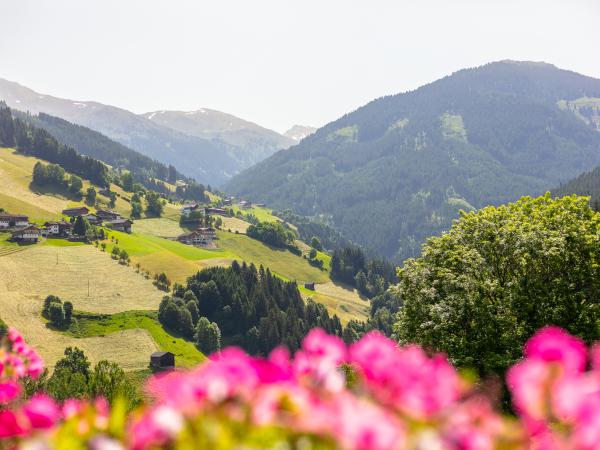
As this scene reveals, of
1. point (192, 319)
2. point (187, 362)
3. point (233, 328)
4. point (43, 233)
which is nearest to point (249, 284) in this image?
point (233, 328)

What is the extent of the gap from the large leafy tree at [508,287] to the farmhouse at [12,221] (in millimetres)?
157035

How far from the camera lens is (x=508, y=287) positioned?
3756 cm

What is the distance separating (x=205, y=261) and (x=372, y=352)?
190785 mm

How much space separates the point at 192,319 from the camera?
140000 mm

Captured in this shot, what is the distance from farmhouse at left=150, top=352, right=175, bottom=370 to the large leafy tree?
74.1m

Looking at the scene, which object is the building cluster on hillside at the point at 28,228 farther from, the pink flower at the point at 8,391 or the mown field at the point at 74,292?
the pink flower at the point at 8,391

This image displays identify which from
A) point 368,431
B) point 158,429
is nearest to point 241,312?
point 158,429

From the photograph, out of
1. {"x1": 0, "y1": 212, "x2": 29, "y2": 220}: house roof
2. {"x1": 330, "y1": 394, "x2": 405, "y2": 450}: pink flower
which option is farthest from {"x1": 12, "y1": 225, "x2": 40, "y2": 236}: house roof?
{"x1": 330, "y1": 394, "x2": 405, "y2": 450}: pink flower

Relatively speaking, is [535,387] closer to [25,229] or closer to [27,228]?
[25,229]

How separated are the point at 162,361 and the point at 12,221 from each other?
91445 mm

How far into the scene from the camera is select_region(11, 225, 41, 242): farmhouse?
518 ft

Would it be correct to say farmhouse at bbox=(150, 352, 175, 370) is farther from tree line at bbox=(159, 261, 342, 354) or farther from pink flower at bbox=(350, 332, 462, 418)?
pink flower at bbox=(350, 332, 462, 418)

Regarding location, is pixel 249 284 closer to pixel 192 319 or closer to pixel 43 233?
pixel 192 319

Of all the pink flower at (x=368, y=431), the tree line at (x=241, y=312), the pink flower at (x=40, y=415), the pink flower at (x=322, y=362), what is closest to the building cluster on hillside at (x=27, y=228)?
the tree line at (x=241, y=312)
